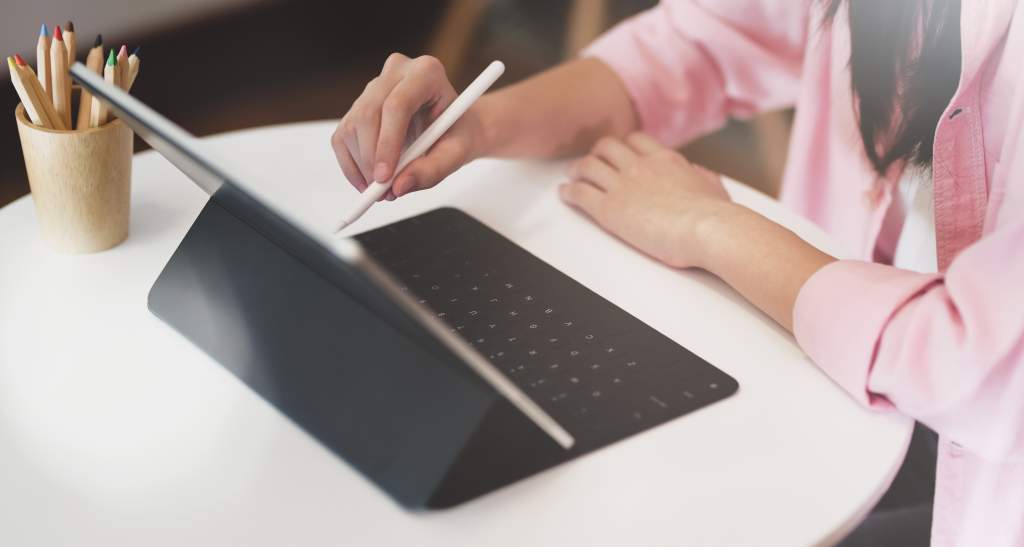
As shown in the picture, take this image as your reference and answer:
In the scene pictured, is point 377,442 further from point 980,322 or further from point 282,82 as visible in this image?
point 282,82

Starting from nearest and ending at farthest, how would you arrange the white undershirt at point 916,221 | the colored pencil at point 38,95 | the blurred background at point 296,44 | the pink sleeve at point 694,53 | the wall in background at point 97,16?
the colored pencil at point 38,95, the white undershirt at point 916,221, the pink sleeve at point 694,53, the wall in background at point 97,16, the blurred background at point 296,44

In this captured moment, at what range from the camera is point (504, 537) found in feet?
1.55

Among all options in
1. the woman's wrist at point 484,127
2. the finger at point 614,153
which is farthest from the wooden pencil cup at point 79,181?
the finger at point 614,153

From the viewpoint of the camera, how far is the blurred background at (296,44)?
1.82 metres

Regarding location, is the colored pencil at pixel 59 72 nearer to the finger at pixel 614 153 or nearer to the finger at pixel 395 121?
the finger at pixel 395 121

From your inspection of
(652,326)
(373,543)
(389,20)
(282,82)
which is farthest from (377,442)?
(389,20)

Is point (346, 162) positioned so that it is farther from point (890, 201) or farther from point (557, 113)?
point (890, 201)

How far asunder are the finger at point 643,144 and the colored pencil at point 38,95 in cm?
41

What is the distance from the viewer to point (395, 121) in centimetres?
65

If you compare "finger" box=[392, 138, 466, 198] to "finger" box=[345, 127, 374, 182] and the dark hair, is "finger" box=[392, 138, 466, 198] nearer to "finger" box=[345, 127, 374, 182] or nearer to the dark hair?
"finger" box=[345, 127, 374, 182]

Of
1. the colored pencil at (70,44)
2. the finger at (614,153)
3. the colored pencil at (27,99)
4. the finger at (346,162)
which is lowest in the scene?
the finger at (614,153)

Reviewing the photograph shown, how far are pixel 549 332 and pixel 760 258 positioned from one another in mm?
144

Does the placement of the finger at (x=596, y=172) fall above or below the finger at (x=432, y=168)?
below

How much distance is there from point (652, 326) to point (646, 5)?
166 centimetres
